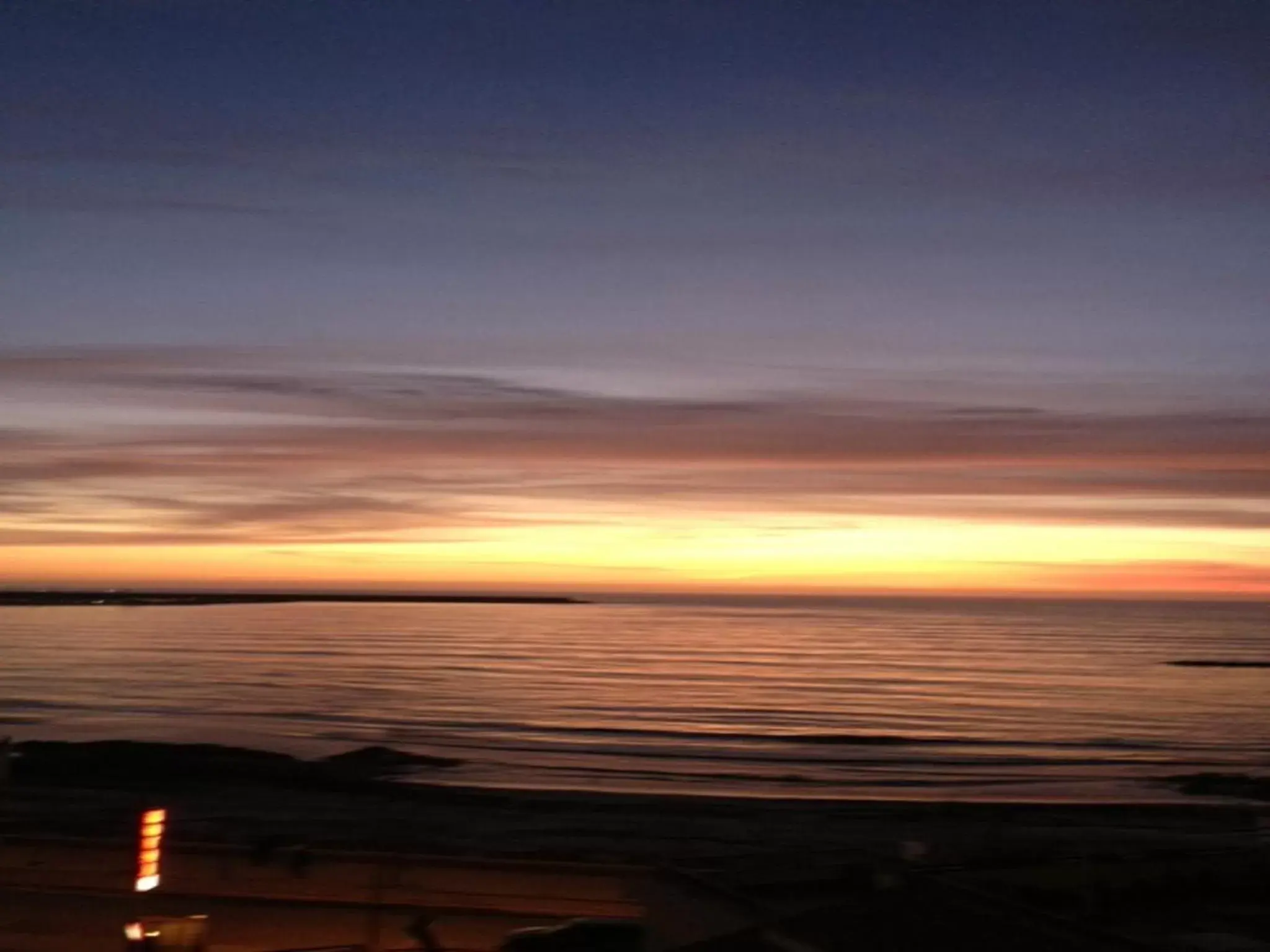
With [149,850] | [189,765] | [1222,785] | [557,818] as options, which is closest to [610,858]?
[557,818]

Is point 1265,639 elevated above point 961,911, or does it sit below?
above

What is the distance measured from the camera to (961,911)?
7.11 m

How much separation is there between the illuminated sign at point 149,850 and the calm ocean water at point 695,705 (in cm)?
2715

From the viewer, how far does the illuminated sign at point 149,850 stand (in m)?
7.96

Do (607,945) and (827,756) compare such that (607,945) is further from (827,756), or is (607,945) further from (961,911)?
(827,756)

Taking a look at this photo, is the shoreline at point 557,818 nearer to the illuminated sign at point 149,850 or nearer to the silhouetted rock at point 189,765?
the silhouetted rock at point 189,765

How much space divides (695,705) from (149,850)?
4879 centimetres

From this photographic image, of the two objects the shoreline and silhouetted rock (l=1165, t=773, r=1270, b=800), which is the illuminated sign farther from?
silhouetted rock (l=1165, t=773, r=1270, b=800)

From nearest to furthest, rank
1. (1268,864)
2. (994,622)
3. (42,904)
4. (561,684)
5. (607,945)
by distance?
(607,945) < (42,904) < (1268,864) < (561,684) < (994,622)

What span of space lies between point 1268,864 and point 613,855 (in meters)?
12.9

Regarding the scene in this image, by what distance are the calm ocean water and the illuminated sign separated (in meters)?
27.2

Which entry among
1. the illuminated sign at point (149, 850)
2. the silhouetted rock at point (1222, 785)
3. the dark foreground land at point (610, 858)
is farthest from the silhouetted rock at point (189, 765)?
the illuminated sign at point (149, 850)

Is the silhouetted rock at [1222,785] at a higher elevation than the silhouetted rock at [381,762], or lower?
lower

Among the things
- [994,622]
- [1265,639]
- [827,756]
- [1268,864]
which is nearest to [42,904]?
[1268,864]
